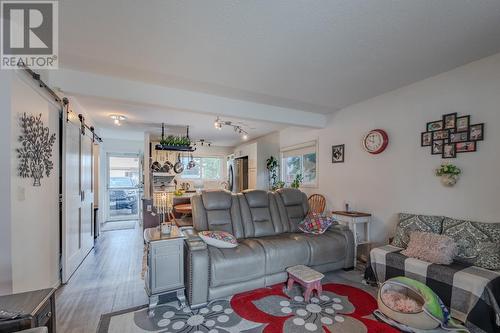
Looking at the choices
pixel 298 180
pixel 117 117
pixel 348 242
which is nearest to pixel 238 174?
pixel 298 180

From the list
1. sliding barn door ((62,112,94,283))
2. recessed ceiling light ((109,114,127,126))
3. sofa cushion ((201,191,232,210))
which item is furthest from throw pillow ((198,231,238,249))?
recessed ceiling light ((109,114,127,126))

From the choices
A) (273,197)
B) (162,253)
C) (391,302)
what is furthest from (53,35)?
(391,302)

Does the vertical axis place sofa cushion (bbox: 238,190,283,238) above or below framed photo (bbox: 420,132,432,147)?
below

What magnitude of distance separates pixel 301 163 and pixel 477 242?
3.26 metres

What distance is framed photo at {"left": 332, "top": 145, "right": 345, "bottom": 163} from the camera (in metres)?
3.96

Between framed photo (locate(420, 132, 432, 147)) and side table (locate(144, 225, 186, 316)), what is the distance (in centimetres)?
314

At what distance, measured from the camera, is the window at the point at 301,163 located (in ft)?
15.7

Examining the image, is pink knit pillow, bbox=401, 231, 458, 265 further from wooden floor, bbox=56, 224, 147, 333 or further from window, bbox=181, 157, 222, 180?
window, bbox=181, 157, 222, 180

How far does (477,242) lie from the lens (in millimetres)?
2191

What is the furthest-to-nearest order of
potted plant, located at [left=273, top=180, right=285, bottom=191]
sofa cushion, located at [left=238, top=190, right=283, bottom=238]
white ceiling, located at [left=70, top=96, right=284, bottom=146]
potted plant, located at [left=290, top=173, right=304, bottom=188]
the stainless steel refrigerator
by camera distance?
the stainless steel refrigerator
potted plant, located at [left=273, top=180, right=285, bottom=191]
potted plant, located at [left=290, top=173, right=304, bottom=188]
white ceiling, located at [left=70, top=96, right=284, bottom=146]
sofa cushion, located at [left=238, top=190, right=283, bottom=238]

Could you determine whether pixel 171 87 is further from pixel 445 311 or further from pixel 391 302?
pixel 445 311

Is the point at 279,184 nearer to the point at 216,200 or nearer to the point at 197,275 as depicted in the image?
the point at 216,200

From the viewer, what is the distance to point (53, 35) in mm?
1876

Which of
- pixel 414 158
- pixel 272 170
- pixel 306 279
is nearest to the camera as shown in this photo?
pixel 306 279
